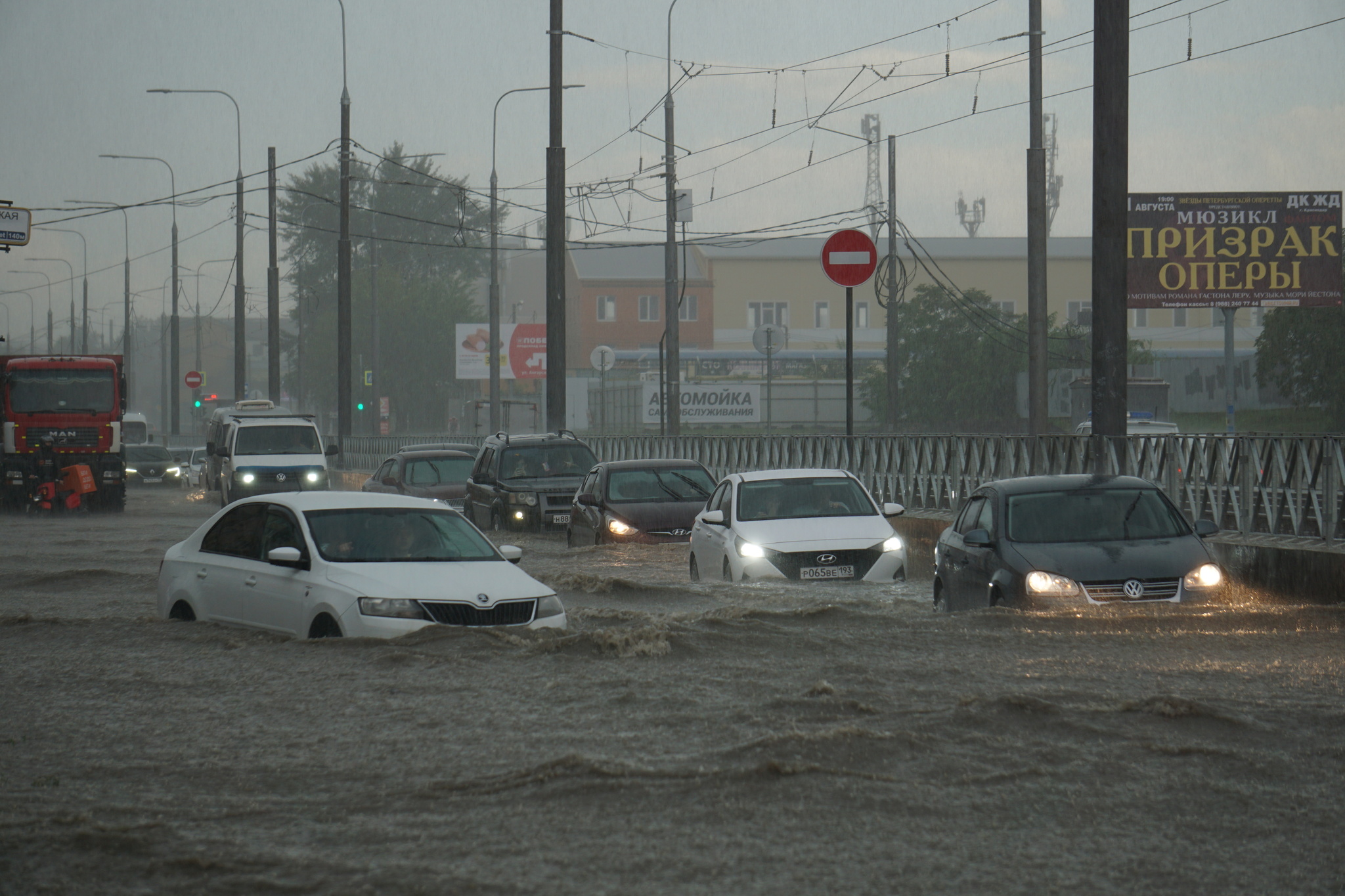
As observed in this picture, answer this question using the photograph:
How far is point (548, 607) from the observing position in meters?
10.7

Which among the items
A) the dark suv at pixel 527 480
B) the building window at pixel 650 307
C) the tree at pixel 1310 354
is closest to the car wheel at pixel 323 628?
the dark suv at pixel 527 480

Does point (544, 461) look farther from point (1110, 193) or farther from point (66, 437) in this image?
point (66, 437)

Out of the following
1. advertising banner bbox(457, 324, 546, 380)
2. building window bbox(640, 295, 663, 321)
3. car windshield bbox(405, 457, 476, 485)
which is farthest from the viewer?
building window bbox(640, 295, 663, 321)

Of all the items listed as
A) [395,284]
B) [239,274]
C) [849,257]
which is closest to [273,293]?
[239,274]

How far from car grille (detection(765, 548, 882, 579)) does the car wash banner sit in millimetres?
19399

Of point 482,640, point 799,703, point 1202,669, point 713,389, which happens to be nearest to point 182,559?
point 482,640

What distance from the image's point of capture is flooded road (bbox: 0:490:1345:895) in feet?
18.5

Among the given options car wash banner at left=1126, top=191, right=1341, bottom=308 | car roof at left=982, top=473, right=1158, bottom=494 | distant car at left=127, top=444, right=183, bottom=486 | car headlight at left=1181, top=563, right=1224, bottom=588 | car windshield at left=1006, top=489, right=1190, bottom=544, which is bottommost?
distant car at left=127, top=444, right=183, bottom=486

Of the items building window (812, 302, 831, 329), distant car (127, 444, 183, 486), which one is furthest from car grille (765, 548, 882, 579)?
building window (812, 302, 831, 329)

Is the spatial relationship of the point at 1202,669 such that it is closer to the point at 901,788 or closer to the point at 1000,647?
the point at 1000,647

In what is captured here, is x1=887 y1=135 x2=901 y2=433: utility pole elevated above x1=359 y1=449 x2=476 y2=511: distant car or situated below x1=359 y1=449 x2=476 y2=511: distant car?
above

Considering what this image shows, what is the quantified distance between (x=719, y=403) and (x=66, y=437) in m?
31.8

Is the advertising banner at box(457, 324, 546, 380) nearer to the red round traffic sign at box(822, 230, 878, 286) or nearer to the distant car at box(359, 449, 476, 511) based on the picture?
the distant car at box(359, 449, 476, 511)

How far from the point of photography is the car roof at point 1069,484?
12.3 meters
